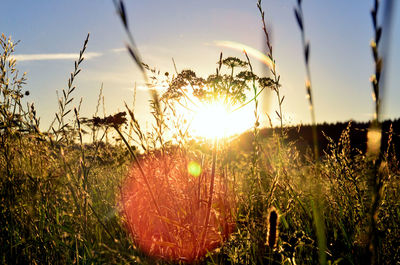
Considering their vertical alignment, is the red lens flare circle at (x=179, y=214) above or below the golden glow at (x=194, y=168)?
below

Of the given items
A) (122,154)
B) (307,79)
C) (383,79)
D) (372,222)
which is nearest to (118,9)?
(307,79)

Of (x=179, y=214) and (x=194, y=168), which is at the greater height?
(x=194, y=168)

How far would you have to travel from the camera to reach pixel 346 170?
192 centimetres

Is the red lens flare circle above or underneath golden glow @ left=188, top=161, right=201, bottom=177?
underneath

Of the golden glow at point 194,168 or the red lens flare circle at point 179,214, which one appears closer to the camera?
the red lens flare circle at point 179,214

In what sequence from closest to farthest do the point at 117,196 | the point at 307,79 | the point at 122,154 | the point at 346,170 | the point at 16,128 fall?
the point at 307,79, the point at 346,170, the point at 16,128, the point at 117,196, the point at 122,154

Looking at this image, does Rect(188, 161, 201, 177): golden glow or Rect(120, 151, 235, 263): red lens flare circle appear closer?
Rect(120, 151, 235, 263): red lens flare circle

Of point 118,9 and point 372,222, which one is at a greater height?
point 118,9

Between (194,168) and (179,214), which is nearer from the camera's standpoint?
(179,214)

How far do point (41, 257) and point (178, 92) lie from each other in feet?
4.91

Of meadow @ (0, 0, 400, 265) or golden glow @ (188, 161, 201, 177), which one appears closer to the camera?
meadow @ (0, 0, 400, 265)

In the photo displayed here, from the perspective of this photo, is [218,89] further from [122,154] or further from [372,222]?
[372,222]

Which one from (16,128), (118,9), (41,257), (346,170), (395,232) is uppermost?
(118,9)

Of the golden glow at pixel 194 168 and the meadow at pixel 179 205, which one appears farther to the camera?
the golden glow at pixel 194 168
